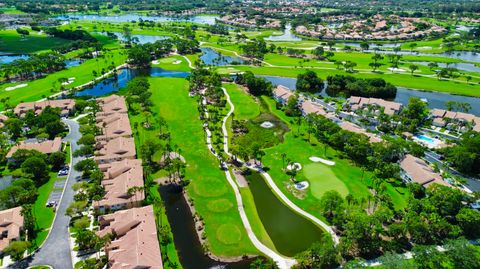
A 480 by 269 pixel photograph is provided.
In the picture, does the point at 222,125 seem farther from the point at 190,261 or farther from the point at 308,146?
the point at 190,261

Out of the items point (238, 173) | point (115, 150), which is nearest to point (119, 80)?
point (115, 150)

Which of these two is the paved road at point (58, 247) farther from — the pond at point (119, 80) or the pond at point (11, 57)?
the pond at point (11, 57)

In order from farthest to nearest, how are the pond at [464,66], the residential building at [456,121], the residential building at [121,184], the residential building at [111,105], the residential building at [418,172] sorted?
the pond at [464,66] < the residential building at [111,105] < the residential building at [456,121] < the residential building at [418,172] < the residential building at [121,184]

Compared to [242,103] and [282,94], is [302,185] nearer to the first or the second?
[242,103]

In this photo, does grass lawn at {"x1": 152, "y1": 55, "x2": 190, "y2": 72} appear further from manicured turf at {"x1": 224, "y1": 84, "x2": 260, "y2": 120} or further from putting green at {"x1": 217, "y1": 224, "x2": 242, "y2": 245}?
putting green at {"x1": 217, "y1": 224, "x2": 242, "y2": 245}

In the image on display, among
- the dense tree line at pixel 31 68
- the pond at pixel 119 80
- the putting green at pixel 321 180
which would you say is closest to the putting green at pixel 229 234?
the putting green at pixel 321 180

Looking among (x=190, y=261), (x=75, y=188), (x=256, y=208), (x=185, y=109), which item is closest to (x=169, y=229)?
(x=190, y=261)

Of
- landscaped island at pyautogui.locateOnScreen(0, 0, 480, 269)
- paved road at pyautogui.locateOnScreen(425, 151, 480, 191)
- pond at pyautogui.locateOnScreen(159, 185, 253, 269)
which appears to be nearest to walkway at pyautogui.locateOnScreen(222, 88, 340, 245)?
landscaped island at pyautogui.locateOnScreen(0, 0, 480, 269)
